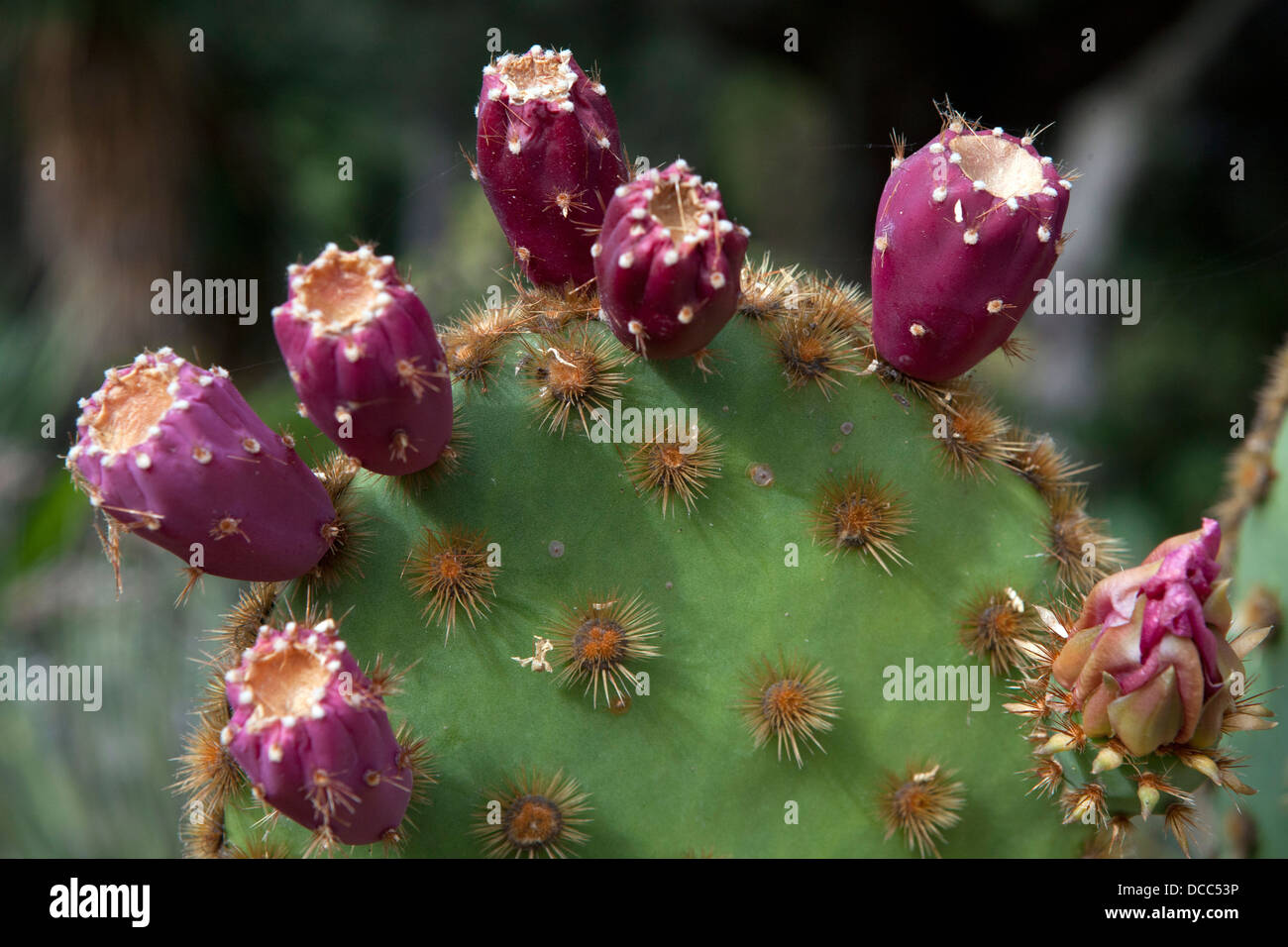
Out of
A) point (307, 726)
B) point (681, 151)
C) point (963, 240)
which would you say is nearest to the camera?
point (307, 726)

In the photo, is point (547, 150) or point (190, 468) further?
point (547, 150)

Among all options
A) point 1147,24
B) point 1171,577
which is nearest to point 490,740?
point 1171,577

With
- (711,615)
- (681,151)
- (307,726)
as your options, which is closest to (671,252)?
(711,615)

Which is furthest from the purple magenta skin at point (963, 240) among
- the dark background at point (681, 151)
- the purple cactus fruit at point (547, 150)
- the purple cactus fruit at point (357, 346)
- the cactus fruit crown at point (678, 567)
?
the dark background at point (681, 151)

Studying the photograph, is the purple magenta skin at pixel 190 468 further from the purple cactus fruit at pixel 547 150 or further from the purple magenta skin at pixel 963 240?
the purple magenta skin at pixel 963 240

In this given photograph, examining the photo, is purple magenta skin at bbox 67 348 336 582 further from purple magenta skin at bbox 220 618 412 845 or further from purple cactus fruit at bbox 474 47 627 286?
purple cactus fruit at bbox 474 47 627 286

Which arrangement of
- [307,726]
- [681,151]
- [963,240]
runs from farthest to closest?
1. [681,151]
2. [963,240]
3. [307,726]

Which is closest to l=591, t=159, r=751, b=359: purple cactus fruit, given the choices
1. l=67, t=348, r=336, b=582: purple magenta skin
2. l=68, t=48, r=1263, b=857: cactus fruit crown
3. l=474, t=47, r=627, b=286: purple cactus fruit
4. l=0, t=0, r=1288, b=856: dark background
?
l=68, t=48, r=1263, b=857: cactus fruit crown

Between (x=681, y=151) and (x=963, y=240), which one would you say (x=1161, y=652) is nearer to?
(x=963, y=240)
